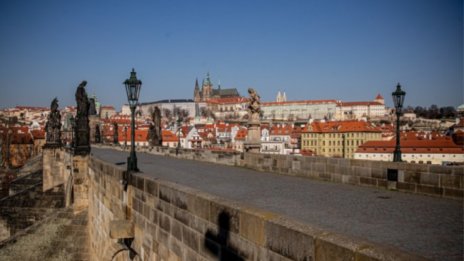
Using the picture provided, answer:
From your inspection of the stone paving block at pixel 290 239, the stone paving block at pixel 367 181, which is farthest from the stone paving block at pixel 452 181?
the stone paving block at pixel 290 239

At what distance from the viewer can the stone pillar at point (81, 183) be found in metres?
13.2

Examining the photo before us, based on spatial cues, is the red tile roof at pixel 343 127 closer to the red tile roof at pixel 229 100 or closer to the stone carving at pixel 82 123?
the stone carving at pixel 82 123

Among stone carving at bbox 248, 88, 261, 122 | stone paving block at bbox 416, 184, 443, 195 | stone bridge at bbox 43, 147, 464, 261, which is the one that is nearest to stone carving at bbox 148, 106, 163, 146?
stone carving at bbox 248, 88, 261, 122

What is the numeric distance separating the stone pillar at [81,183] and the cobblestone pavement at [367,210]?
17.2 feet

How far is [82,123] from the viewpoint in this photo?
1781cm

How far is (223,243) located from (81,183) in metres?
11.1

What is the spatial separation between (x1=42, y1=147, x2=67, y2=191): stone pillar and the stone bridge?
1395 centimetres

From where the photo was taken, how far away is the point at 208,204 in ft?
13.4

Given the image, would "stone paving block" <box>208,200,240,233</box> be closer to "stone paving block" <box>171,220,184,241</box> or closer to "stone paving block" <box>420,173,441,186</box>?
"stone paving block" <box>171,220,184,241</box>

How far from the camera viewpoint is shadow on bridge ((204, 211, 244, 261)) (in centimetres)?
368

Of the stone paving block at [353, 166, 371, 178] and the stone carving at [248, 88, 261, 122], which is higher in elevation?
the stone carving at [248, 88, 261, 122]

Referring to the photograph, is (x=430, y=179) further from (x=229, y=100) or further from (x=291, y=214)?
(x=229, y=100)

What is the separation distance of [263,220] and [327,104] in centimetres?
17490

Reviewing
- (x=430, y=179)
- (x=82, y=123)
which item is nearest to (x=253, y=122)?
(x=82, y=123)
